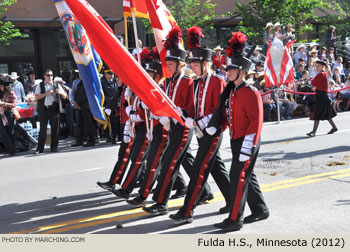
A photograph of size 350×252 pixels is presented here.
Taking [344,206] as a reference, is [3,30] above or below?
above

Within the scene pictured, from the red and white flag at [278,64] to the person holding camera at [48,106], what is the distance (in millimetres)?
5724

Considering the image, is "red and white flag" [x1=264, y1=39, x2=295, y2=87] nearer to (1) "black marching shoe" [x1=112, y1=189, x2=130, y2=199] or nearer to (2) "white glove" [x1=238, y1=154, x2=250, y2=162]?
(1) "black marching shoe" [x1=112, y1=189, x2=130, y2=199]

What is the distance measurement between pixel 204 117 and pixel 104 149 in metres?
6.63

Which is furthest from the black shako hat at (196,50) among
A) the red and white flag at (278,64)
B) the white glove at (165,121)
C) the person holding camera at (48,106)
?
the red and white flag at (278,64)

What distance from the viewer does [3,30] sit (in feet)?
61.9

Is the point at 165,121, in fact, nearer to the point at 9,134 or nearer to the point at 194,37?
the point at 194,37

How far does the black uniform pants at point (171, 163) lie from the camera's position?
6.27m

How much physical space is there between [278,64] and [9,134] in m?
7.45

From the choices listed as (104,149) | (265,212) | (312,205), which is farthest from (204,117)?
(104,149)

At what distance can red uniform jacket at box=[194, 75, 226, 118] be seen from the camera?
611cm

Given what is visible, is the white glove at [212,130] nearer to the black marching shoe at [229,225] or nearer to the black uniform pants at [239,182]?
the black uniform pants at [239,182]

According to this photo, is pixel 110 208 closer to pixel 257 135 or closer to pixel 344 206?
pixel 257 135

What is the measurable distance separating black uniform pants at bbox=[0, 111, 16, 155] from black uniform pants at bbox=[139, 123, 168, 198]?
21.8 ft

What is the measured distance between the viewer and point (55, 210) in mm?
6988
